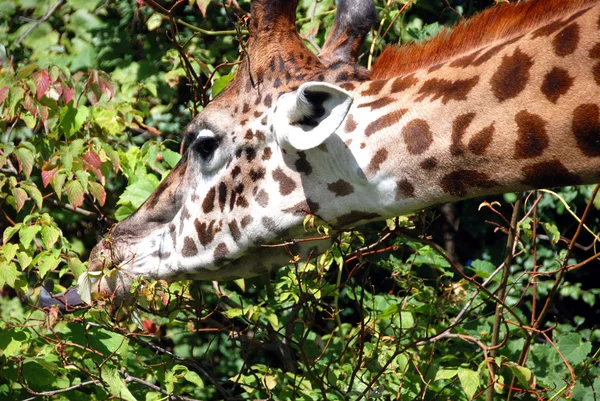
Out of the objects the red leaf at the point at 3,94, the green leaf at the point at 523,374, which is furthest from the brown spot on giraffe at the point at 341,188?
the red leaf at the point at 3,94

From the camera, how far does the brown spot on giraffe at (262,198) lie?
304 centimetres

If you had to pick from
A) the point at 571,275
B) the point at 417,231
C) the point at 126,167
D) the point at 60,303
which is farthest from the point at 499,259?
the point at 60,303

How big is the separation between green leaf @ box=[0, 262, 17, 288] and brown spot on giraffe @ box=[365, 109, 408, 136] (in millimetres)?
1573

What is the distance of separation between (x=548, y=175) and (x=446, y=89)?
0.43 m

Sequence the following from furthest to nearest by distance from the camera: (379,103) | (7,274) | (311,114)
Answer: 1. (7,274)
2. (379,103)
3. (311,114)

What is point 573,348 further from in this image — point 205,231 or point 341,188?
point 205,231

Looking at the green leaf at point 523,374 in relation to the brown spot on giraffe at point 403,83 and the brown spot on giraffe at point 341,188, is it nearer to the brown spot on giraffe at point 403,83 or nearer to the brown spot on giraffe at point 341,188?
the brown spot on giraffe at point 341,188

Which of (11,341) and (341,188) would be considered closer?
(341,188)

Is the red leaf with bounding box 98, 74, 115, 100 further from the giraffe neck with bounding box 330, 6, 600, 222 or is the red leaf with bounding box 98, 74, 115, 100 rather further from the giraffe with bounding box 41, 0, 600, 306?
the giraffe neck with bounding box 330, 6, 600, 222

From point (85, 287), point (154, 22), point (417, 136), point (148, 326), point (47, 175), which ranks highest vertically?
point (154, 22)

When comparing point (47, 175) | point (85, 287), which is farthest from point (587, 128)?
point (47, 175)

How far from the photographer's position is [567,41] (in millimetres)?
2445

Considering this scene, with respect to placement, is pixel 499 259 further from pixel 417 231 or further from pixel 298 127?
pixel 298 127

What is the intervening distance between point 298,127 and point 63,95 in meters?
1.83
